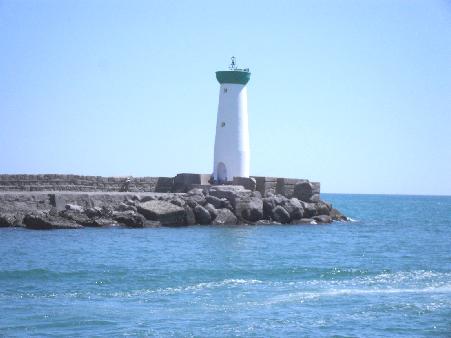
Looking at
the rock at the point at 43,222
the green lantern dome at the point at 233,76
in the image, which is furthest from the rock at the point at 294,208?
the rock at the point at 43,222

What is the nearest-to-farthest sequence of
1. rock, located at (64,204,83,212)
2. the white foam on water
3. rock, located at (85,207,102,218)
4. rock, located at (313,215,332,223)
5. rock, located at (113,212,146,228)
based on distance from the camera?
the white foam on water < rock, located at (64,204,83,212) < rock, located at (85,207,102,218) < rock, located at (113,212,146,228) < rock, located at (313,215,332,223)

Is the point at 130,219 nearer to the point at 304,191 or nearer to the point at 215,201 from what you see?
the point at 215,201

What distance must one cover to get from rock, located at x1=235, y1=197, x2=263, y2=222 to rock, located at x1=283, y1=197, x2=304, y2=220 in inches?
65.0

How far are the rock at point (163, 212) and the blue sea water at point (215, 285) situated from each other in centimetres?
108

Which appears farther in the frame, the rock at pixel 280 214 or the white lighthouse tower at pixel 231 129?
the white lighthouse tower at pixel 231 129

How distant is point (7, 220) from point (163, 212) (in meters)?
5.03

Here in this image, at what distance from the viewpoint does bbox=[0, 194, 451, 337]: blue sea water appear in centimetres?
1098

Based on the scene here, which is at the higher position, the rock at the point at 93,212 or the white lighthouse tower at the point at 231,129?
the white lighthouse tower at the point at 231,129

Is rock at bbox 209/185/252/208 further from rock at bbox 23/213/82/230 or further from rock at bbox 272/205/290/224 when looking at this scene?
rock at bbox 23/213/82/230

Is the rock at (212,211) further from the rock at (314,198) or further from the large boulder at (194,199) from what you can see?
the rock at (314,198)

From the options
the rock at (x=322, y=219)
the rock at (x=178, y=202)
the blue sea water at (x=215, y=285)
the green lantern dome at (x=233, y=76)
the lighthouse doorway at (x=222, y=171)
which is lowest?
the blue sea water at (x=215, y=285)

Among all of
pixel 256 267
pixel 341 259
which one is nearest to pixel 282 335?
pixel 256 267

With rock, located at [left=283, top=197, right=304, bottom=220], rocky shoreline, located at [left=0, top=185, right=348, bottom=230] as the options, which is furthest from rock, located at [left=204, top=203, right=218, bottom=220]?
rock, located at [left=283, top=197, right=304, bottom=220]

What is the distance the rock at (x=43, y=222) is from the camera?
22.9 meters
